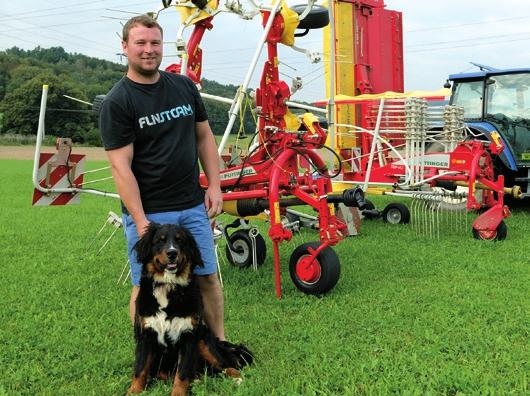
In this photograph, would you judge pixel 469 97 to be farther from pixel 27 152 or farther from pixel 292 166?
Result: pixel 27 152

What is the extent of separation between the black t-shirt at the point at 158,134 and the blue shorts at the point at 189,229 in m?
0.04

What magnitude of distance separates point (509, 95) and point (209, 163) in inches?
314

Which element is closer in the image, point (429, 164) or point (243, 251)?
point (243, 251)

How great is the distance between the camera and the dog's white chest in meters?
2.87

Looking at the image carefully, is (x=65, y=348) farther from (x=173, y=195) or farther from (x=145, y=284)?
(x=173, y=195)

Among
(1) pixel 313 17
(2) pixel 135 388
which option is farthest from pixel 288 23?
(2) pixel 135 388

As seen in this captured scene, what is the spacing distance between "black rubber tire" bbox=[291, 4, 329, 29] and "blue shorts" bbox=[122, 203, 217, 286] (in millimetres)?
3351

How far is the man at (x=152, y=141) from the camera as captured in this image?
293 centimetres

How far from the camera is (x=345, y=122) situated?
10.1 metres

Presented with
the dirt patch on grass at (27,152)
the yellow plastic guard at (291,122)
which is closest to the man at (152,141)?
the yellow plastic guard at (291,122)

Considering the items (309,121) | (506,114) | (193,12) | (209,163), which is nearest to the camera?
(209,163)

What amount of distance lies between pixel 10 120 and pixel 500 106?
33701 mm

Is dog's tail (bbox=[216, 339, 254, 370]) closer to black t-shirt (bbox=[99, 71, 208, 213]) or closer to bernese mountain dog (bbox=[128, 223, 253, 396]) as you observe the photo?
bernese mountain dog (bbox=[128, 223, 253, 396])

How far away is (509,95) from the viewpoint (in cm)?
983
